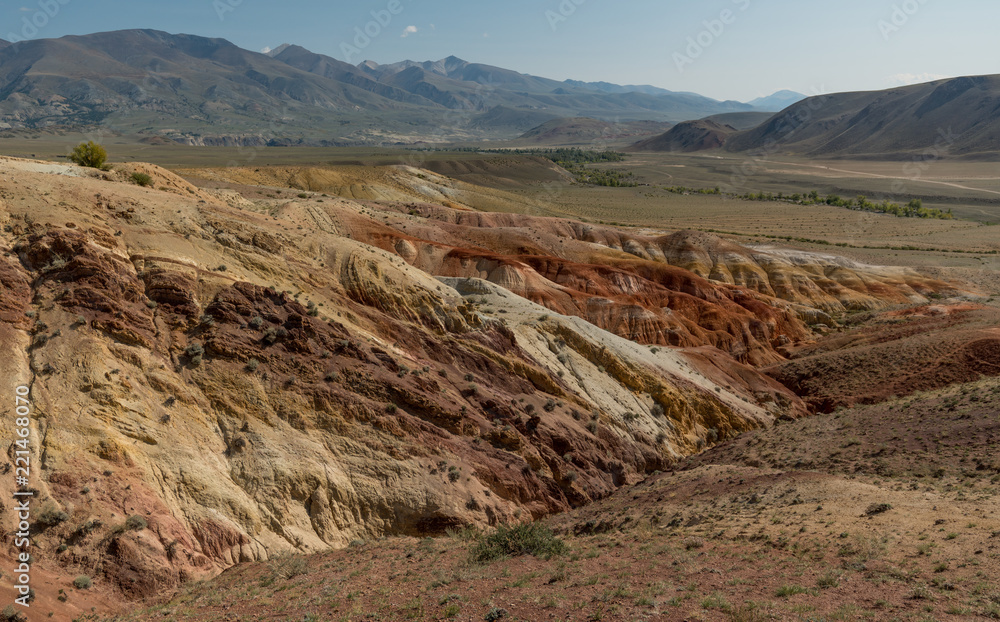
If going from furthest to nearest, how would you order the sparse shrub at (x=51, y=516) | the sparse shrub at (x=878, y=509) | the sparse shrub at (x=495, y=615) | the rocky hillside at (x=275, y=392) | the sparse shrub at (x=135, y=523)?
the sparse shrub at (x=878, y=509) < the rocky hillside at (x=275, y=392) < the sparse shrub at (x=135, y=523) < the sparse shrub at (x=51, y=516) < the sparse shrub at (x=495, y=615)

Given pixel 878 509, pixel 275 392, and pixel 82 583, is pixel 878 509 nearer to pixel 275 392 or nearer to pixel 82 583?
pixel 275 392

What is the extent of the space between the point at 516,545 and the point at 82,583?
10417 mm

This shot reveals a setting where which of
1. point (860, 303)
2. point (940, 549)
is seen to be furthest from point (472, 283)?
point (860, 303)

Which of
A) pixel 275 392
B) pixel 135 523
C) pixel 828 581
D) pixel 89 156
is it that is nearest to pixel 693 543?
pixel 828 581

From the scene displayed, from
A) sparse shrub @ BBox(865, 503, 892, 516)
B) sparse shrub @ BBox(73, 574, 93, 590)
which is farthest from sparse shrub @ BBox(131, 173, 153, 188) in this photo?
sparse shrub @ BBox(865, 503, 892, 516)

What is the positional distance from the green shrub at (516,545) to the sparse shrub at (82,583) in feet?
29.7

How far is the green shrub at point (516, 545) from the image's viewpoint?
51.5 feet

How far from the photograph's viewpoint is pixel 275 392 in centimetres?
→ 2073

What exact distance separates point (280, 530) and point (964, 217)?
154 m

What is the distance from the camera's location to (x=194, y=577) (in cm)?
1516

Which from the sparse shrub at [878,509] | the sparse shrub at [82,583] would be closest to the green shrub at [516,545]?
the sparse shrub at [878,509]

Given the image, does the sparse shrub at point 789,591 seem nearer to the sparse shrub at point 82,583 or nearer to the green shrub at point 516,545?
the green shrub at point 516,545

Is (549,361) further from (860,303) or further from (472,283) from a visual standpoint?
(860,303)

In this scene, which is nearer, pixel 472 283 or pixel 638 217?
pixel 472 283
